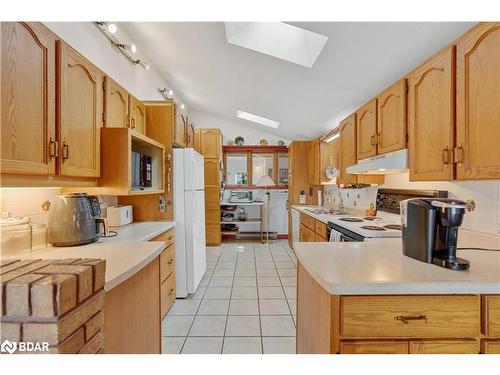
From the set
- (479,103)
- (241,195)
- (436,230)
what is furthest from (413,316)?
(241,195)

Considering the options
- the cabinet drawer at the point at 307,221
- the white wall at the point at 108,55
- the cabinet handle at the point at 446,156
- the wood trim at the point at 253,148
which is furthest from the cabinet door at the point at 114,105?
the wood trim at the point at 253,148

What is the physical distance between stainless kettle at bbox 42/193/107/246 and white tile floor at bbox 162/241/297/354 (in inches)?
41.9

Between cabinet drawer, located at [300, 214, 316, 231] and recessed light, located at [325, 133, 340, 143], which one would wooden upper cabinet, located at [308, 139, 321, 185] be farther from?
cabinet drawer, located at [300, 214, 316, 231]

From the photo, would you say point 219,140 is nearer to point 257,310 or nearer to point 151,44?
point 151,44

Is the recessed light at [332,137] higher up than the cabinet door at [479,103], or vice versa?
the recessed light at [332,137]

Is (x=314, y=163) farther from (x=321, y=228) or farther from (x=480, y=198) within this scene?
(x=480, y=198)

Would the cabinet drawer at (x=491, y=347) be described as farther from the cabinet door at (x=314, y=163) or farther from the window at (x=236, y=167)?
the window at (x=236, y=167)

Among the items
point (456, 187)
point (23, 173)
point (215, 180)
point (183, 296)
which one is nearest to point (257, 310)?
point (183, 296)

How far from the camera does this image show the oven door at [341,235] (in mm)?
2099

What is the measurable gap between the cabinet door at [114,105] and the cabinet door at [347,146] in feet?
7.54

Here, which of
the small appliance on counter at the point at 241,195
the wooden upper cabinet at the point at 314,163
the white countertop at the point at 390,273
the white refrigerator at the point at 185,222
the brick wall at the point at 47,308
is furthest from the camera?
the small appliance on counter at the point at 241,195

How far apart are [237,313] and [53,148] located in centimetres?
199

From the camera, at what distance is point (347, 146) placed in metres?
2.97
